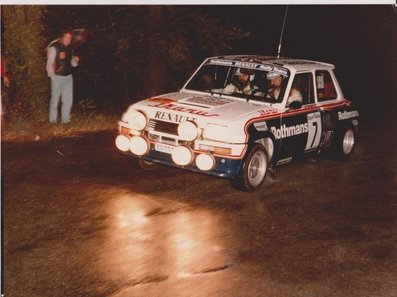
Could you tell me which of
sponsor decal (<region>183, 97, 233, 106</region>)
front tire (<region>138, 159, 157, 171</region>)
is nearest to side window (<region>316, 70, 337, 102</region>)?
sponsor decal (<region>183, 97, 233, 106</region>)

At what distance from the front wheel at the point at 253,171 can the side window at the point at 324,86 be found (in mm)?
1828

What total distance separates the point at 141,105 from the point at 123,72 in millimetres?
7829

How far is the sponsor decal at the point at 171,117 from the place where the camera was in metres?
6.85

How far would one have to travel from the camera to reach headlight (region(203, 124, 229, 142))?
6696 millimetres

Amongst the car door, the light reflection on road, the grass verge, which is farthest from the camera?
the grass verge

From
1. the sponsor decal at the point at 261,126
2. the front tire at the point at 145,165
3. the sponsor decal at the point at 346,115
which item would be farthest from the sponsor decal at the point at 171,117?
the sponsor decal at the point at 346,115

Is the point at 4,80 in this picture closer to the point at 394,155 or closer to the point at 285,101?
the point at 285,101

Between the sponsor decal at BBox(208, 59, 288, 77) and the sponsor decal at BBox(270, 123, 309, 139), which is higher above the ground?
the sponsor decal at BBox(208, 59, 288, 77)

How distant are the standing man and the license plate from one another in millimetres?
4144

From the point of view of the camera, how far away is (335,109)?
8781 millimetres

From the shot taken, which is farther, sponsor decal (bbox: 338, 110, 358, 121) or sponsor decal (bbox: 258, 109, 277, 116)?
sponsor decal (bbox: 338, 110, 358, 121)

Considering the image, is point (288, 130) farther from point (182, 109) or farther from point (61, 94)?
point (61, 94)

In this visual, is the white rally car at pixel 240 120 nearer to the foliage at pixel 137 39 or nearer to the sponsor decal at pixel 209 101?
the sponsor decal at pixel 209 101

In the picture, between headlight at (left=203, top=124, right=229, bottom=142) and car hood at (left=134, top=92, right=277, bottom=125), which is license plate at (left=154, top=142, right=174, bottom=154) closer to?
car hood at (left=134, top=92, right=277, bottom=125)
